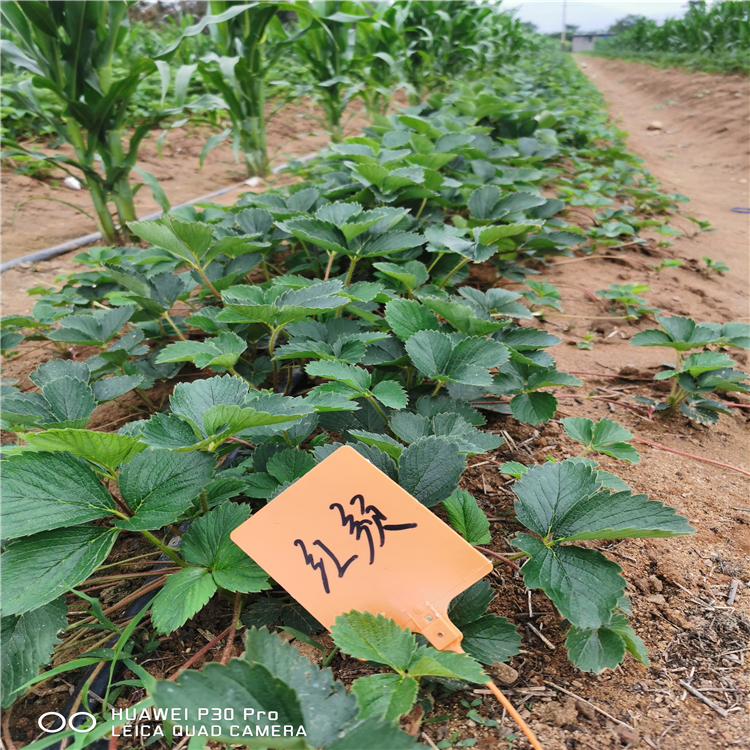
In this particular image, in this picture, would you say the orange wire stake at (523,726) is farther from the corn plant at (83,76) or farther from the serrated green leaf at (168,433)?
the corn plant at (83,76)

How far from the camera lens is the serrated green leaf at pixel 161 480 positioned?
651 millimetres

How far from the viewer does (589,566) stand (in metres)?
0.63

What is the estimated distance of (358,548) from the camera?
2.15 ft

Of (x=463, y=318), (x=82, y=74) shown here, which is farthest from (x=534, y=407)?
(x=82, y=74)

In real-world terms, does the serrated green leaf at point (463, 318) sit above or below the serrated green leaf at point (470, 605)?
above

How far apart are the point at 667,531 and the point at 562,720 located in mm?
249

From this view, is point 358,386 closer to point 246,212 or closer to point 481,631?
point 481,631

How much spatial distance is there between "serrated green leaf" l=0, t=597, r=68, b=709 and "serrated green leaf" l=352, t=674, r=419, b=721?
37 cm

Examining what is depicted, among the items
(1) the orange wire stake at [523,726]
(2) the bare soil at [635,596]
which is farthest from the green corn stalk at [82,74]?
(1) the orange wire stake at [523,726]

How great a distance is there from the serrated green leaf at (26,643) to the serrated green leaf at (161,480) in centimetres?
14

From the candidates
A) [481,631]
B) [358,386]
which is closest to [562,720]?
[481,631]

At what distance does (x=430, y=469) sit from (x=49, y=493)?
464 millimetres

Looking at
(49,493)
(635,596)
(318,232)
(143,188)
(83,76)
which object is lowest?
(143,188)

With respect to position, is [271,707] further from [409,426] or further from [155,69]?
[155,69]
